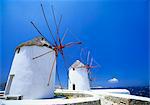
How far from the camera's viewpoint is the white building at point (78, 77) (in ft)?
77.2

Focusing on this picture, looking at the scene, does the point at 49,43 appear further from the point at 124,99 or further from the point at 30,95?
the point at 124,99

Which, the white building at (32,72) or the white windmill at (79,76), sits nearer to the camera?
the white building at (32,72)

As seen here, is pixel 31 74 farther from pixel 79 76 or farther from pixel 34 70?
pixel 79 76

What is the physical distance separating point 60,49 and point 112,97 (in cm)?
477

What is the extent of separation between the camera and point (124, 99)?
29.6 feet

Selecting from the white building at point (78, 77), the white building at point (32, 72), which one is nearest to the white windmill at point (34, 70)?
the white building at point (32, 72)

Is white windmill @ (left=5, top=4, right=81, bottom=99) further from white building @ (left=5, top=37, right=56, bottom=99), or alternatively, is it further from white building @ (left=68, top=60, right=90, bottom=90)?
white building @ (left=68, top=60, right=90, bottom=90)

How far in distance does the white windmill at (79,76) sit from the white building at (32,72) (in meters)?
10.4

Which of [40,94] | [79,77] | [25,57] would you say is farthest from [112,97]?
[79,77]

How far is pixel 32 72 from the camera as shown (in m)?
12.4

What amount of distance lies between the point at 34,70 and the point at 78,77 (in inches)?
459

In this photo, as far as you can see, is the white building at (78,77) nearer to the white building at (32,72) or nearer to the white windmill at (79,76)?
the white windmill at (79,76)

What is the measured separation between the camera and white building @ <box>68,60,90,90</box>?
77.2ft

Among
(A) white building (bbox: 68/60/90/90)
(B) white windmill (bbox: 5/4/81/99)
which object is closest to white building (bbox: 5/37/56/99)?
(B) white windmill (bbox: 5/4/81/99)
